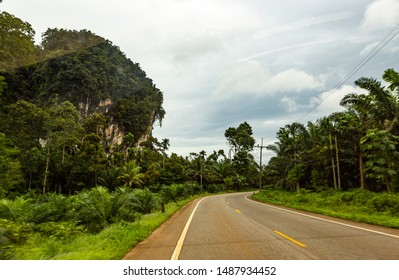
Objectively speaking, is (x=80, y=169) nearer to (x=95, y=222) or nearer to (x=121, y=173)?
(x=121, y=173)

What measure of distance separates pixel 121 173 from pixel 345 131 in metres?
36.2

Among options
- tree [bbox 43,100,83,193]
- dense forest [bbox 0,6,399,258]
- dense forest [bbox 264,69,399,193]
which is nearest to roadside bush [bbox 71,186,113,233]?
dense forest [bbox 0,6,399,258]

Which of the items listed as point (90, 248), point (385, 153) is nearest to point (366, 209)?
point (385, 153)

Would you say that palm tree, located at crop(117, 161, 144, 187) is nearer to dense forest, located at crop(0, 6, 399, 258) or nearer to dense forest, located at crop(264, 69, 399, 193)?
dense forest, located at crop(0, 6, 399, 258)

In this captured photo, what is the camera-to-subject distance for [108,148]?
236ft

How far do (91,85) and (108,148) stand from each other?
57.4 feet

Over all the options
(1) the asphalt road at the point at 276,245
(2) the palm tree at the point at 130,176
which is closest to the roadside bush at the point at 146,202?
(1) the asphalt road at the point at 276,245

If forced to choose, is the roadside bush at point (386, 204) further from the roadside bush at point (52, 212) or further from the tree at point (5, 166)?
the tree at point (5, 166)

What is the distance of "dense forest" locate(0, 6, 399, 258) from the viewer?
41.5ft

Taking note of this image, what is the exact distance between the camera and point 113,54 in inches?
3612

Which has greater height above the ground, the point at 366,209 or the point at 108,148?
the point at 108,148

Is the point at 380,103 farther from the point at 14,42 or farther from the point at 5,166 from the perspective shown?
the point at 5,166

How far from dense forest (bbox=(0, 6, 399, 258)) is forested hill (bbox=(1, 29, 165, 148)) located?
333 millimetres
